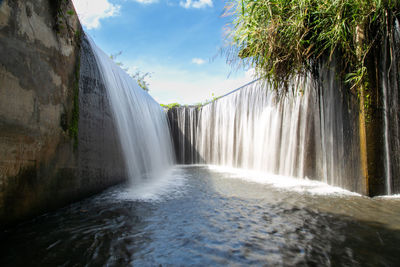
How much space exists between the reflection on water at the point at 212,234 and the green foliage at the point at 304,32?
2.03 metres

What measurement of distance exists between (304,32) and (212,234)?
10.9ft

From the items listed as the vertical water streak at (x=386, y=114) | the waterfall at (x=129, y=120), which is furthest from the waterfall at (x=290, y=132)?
the waterfall at (x=129, y=120)

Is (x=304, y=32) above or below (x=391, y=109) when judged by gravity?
above

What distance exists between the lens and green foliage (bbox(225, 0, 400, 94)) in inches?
122

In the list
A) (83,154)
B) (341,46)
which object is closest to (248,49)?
(341,46)

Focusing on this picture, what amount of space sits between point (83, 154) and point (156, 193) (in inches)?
51.9

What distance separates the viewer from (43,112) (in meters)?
2.42

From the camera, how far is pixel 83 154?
10.6ft

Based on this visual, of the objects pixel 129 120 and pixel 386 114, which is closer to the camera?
pixel 386 114

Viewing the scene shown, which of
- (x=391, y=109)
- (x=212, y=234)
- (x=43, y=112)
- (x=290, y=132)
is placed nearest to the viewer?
(x=212, y=234)

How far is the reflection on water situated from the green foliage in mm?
2033

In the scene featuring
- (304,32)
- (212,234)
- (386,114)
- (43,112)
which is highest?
(304,32)

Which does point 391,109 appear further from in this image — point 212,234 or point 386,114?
point 212,234

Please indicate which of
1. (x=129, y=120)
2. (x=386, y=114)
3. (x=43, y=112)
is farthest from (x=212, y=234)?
(x=129, y=120)
